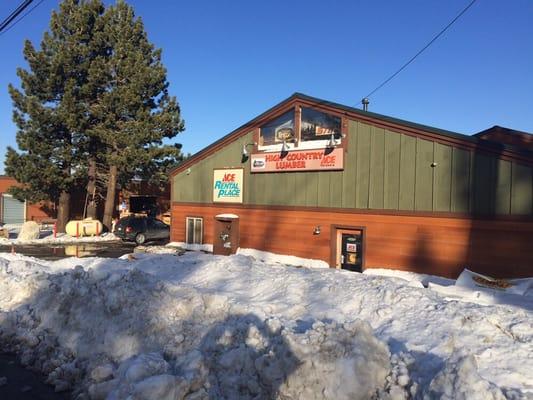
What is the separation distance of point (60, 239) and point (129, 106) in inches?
381

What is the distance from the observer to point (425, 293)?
771 centimetres

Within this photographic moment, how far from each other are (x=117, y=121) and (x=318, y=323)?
93.5 feet

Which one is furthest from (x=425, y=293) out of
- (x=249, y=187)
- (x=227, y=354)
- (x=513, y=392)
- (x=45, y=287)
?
(x=249, y=187)

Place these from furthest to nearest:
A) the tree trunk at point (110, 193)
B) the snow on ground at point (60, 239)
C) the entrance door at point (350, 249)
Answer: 1. the tree trunk at point (110, 193)
2. the snow on ground at point (60, 239)
3. the entrance door at point (350, 249)

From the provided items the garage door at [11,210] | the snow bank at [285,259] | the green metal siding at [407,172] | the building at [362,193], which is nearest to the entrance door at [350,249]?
the building at [362,193]

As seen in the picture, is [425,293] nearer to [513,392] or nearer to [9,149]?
[513,392]

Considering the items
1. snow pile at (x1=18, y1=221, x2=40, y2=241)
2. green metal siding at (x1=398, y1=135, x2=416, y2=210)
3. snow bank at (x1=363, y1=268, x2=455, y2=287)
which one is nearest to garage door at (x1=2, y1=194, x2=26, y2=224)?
snow pile at (x1=18, y1=221, x2=40, y2=241)

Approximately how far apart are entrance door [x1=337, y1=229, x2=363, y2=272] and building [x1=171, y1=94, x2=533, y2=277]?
0.12 ft

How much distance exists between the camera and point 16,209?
3928 cm

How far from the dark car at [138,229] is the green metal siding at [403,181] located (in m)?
11.5

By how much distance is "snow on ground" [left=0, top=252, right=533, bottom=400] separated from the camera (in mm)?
5125

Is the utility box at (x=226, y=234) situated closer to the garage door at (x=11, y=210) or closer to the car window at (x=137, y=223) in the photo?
the car window at (x=137, y=223)

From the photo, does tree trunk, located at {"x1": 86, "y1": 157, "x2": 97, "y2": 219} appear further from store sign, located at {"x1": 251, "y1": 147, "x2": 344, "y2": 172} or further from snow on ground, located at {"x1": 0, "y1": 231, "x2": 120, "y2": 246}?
store sign, located at {"x1": 251, "y1": 147, "x2": 344, "y2": 172}

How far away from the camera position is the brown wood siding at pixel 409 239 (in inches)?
524
